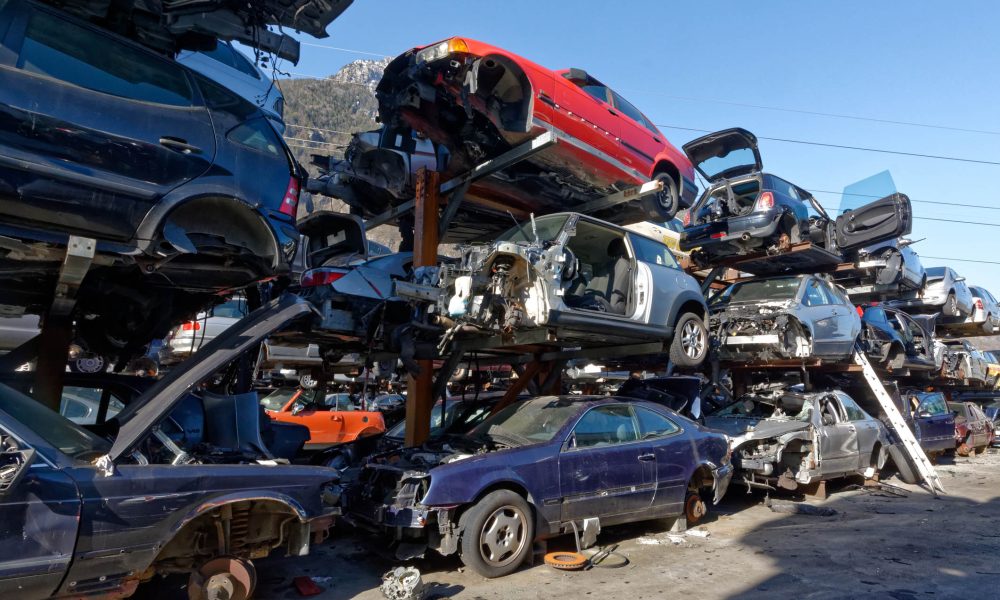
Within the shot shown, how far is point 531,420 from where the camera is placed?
227 inches

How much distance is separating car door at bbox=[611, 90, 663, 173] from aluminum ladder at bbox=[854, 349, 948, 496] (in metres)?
5.41

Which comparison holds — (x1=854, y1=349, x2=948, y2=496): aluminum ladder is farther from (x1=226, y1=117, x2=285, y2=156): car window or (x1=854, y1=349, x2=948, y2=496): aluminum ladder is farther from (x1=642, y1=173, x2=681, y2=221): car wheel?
(x1=226, y1=117, x2=285, y2=156): car window

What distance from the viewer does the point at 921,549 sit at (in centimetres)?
579

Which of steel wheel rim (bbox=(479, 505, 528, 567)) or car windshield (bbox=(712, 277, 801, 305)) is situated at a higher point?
car windshield (bbox=(712, 277, 801, 305))

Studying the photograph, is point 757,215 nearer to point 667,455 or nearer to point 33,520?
point 667,455

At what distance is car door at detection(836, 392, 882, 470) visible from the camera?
8992 mm

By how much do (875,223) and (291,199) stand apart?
1030 centimetres

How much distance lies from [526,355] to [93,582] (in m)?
5.76

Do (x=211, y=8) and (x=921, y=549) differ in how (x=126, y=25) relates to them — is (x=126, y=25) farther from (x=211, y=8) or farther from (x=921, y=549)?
(x=921, y=549)

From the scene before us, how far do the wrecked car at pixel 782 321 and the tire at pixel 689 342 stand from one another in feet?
5.71

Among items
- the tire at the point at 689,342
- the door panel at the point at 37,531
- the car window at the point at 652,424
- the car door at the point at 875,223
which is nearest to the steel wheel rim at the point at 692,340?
the tire at the point at 689,342

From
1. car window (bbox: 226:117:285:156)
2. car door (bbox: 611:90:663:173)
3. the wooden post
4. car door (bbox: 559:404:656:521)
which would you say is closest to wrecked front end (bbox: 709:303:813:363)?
car door (bbox: 611:90:663:173)

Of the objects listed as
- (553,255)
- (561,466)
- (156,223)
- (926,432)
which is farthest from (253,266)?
(926,432)

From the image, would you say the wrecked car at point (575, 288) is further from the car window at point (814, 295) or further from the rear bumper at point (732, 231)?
the car window at point (814, 295)
